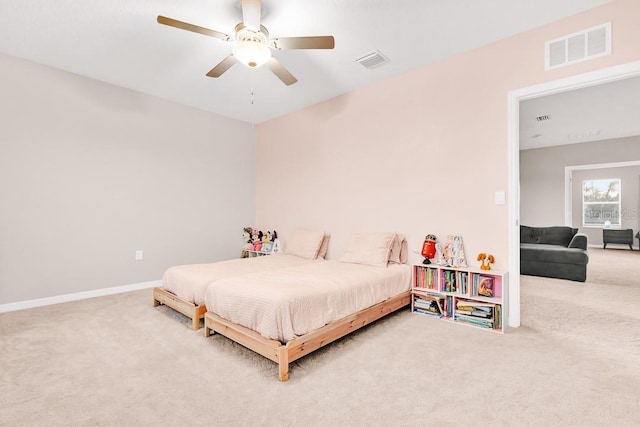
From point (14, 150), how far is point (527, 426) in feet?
16.1

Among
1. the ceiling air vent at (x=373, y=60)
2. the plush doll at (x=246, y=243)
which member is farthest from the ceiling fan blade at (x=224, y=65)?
the plush doll at (x=246, y=243)

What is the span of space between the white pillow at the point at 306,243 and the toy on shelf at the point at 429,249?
1.44m

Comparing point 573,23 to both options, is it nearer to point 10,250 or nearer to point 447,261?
point 447,261

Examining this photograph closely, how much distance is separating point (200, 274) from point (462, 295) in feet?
8.20

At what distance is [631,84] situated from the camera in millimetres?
4023

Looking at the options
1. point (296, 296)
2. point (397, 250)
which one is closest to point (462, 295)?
point (397, 250)

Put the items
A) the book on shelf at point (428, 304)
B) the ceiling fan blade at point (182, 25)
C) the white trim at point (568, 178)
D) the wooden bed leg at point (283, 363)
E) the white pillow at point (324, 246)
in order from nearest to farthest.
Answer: the wooden bed leg at point (283, 363), the ceiling fan blade at point (182, 25), the book on shelf at point (428, 304), the white pillow at point (324, 246), the white trim at point (568, 178)

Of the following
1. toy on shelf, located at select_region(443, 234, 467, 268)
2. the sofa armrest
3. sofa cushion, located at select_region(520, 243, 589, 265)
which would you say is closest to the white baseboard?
toy on shelf, located at select_region(443, 234, 467, 268)

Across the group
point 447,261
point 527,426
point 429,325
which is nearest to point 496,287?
point 447,261

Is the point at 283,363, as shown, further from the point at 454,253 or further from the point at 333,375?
the point at 454,253

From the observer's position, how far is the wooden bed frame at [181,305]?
2.71 meters

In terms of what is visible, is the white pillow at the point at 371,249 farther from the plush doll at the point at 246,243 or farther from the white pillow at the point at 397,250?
the plush doll at the point at 246,243

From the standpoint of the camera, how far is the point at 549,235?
5.79 meters

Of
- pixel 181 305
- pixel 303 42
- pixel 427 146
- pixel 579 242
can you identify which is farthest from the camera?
pixel 579 242
